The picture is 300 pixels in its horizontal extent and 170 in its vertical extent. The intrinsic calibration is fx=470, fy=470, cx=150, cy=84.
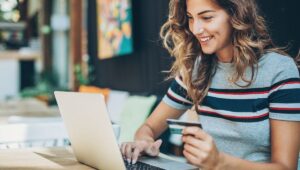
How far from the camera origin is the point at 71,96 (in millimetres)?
1309

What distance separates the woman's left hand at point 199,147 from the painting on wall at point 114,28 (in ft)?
12.2

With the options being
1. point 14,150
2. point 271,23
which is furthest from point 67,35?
point 14,150

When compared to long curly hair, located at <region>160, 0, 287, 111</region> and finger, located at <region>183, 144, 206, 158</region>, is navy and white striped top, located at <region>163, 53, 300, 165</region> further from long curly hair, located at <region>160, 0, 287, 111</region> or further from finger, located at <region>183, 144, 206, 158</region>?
finger, located at <region>183, 144, 206, 158</region>

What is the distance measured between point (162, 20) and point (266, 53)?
2699 mm

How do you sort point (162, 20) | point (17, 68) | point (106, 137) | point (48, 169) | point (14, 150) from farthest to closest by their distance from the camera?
point (17, 68), point (162, 20), point (14, 150), point (48, 169), point (106, 137)

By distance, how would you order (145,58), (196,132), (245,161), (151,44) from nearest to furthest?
(196,132) → (245,161) → (151,44) → (145,58)

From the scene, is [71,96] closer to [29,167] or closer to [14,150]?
[29,167]

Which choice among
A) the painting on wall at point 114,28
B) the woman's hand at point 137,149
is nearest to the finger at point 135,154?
the woman's hand at point 137,149

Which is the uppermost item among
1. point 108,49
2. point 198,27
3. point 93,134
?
point 198,27

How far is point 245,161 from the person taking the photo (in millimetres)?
1235

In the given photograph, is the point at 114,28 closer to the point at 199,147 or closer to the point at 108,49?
the point at 108,49

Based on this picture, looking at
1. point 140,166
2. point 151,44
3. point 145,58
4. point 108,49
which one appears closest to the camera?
point 140,166

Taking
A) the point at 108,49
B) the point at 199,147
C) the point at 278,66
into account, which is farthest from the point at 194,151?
the point at 108,49

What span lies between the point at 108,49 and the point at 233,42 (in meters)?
4.19
